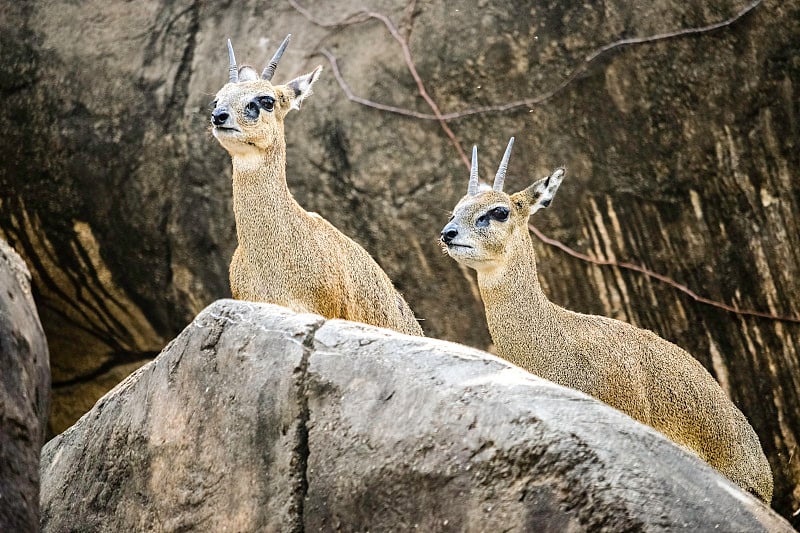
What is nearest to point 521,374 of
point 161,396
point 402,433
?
point 402,433

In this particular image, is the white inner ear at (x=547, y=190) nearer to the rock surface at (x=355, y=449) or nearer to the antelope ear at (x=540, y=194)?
the antelope ear at (x=540, y=194)

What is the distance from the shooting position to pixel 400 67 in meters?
9.23

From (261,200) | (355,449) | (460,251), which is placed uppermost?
(261,200)

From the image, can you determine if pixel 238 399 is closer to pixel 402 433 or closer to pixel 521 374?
pixel 402 433

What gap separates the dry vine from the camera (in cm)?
848

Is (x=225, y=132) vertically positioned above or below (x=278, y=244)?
above

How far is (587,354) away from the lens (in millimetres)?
6438

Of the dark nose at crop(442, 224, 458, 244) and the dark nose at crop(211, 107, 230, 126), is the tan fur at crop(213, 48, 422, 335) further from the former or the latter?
the dark nose at crop(442, 224, 458, 244)

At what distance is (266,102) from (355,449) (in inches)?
99.7

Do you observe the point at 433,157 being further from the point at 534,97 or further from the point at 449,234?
the point at 449,234

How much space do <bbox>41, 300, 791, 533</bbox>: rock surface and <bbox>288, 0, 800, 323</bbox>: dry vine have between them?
4.18 m

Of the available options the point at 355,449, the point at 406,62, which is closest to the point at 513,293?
the point at 355,449

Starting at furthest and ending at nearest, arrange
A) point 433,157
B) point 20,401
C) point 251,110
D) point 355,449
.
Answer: point 433,157, point 251,110, point 20,401, point 355,449

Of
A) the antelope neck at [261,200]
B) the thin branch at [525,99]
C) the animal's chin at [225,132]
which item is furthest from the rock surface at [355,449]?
the thin branch at [525,99]
